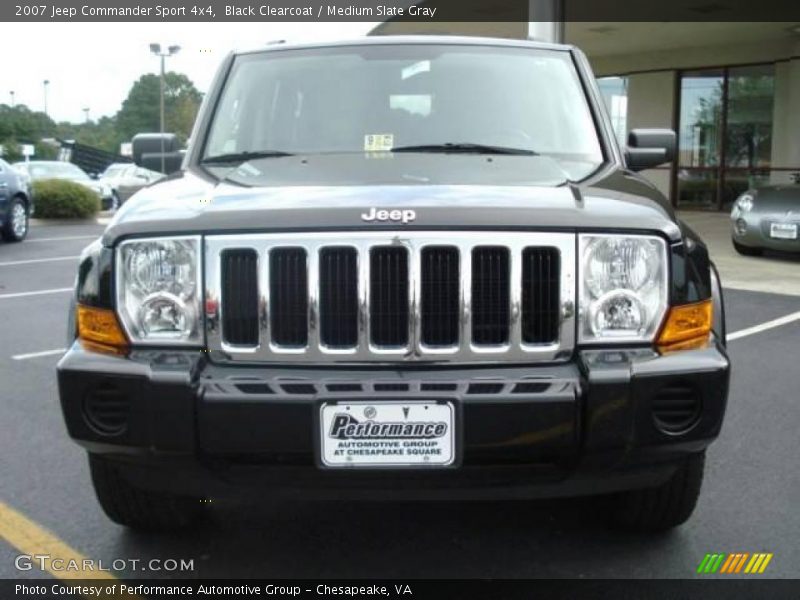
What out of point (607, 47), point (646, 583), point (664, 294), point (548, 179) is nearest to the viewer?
point (664, 294)

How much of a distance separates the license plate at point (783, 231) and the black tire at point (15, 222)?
10.5 metres

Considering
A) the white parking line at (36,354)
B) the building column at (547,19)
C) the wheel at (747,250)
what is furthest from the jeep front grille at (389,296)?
the building column at (547,19)

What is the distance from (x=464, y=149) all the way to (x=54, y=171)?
2381 cm

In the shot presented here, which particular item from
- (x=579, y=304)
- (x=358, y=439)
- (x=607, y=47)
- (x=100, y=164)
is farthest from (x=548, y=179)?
(x=100, y=164)

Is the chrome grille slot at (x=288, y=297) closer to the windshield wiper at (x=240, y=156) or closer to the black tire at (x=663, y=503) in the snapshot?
the windshield wiper at (x=240, y=156)

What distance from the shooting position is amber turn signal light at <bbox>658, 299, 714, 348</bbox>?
272 centimetres

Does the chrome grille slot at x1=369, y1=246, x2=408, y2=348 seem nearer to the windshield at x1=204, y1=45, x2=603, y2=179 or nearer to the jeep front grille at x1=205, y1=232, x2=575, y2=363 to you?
the jeep front grille at x1=205, y1=232, x2=575, y2=363

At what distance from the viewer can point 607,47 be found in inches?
814

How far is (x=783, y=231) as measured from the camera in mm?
10984

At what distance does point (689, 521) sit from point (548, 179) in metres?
1.37

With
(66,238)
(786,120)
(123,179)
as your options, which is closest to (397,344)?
(66,238)

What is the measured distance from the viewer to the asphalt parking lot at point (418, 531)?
303 cm

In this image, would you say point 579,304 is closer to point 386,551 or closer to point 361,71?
point 386,551

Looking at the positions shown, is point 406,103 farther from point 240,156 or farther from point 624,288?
point 624,288
